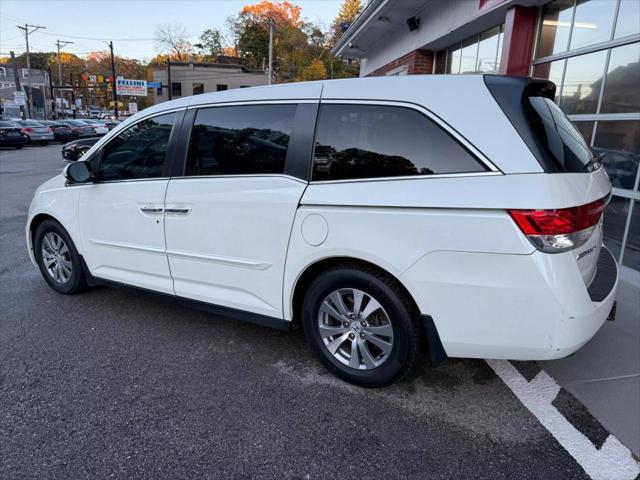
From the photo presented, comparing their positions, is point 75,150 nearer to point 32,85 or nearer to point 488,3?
point 488,3

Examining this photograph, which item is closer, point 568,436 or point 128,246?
point 568,436

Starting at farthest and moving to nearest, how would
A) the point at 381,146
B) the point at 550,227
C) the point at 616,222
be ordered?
the point at 616,222 → the point at 381,146 → the point at 550,227

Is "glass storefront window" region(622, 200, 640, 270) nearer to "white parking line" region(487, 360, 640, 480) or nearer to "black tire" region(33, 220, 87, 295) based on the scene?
"white parking line" region(487, 360, 640, 480)

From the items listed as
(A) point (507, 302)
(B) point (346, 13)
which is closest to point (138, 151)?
(A) point (507, 302)

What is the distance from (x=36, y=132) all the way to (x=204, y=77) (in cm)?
3580

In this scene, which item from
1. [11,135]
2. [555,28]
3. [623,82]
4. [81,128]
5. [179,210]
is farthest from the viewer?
[81,128]

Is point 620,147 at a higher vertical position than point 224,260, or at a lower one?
higher

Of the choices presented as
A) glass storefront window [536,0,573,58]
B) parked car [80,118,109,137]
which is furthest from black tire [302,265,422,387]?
parked car [80,118,109,137]

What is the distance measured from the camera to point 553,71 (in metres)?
5.73

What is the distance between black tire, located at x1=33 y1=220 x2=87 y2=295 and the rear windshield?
12.8 feet

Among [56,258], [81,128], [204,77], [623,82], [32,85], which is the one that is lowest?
[56,258]

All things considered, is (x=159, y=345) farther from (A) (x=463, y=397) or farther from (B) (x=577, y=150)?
(B) (x=577, y=150)

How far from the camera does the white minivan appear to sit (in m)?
2.22

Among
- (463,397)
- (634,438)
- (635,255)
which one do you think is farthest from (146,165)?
(635,255)
